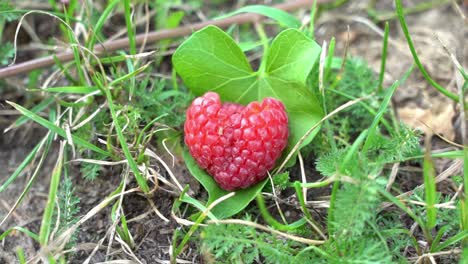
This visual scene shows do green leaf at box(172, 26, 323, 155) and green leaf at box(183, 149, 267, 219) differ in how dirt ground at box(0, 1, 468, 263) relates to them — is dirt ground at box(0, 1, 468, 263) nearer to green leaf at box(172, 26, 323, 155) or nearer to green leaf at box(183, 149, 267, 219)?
green leaf at box(183, 149, 267, 219)

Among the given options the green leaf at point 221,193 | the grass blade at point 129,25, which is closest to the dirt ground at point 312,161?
the green leaf at point 221,193

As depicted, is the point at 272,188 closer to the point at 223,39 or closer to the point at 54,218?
the point at 223,39

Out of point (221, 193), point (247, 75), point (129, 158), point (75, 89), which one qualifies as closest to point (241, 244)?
point (221, 193)

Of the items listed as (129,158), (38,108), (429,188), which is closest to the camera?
(429,188)

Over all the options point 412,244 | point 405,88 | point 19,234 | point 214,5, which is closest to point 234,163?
point 412,244

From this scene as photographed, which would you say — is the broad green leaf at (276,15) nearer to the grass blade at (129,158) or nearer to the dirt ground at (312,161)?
the dirt ground at (312,161)

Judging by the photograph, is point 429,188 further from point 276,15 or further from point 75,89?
point 75,89

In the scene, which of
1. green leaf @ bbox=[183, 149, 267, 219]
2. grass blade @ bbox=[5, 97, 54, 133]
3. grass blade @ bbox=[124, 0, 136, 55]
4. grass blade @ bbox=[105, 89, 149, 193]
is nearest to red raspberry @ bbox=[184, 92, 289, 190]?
green leaf @ bbox=[183, 149, 267, 219]
